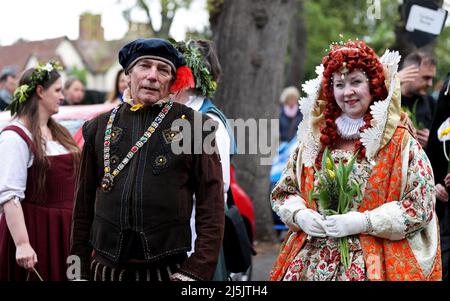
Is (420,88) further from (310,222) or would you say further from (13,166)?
(13,166)

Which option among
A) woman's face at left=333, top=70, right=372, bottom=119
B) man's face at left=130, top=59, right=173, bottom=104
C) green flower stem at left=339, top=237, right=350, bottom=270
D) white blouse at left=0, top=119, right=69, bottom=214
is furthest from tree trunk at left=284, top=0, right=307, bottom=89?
man's face at left=130, top=59, right=173, bottom=104

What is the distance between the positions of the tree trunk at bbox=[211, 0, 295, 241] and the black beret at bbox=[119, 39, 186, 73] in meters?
5.79

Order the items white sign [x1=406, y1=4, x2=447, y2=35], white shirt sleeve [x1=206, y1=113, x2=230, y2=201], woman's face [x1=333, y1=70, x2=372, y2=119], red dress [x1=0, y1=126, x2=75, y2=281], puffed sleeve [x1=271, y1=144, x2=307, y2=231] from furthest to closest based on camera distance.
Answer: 1. white sign [x1=406, y1=4, x2=447, y2=35]
2. red dress [x1=0, y1=126, x2=75, y2=281]
3. white shirt sleeve [x1=206, y1=113, x2=230, y2=201]
4. puffed sleeve [x1=271, y1=144, x2=307, y2=231]
5. woman's face [x1=333, y1=70, x2=372, y2=119]

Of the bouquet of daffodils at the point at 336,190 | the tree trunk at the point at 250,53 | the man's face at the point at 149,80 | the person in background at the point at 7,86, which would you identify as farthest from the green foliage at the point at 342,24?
the man's face at the point at 149,80

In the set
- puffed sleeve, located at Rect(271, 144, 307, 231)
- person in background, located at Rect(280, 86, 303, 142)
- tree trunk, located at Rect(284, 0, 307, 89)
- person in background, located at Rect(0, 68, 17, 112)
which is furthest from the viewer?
tree trunk, located at Rect(284, 0, 307, 89)

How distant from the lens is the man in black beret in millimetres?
3777

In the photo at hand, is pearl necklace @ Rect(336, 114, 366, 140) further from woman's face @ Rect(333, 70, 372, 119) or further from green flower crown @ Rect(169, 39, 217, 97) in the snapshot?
green flower crown @ Rect(169, 39, 217, 97)

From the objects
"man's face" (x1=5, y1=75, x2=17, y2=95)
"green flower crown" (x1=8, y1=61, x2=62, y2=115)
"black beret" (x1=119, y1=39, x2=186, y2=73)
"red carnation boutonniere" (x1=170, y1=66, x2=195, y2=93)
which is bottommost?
"man's face" (x1=5, y1=75, x2=17, y2=95)

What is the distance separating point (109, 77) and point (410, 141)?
188 feet

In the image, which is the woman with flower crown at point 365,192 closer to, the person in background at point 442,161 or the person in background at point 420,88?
the person in background at point 442,161

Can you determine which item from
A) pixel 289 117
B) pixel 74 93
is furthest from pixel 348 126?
pixel 289 117

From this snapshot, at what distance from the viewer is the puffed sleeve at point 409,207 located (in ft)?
13.3

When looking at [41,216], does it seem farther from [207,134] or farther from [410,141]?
[410,141]
